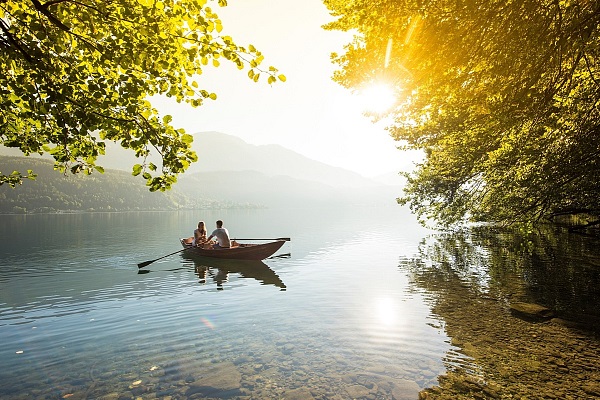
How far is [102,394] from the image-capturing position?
26.3 feet

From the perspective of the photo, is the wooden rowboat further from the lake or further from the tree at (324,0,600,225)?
the tree at (324,0,600,225)

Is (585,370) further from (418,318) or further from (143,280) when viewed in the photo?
(143,280)

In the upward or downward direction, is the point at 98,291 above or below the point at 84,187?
below

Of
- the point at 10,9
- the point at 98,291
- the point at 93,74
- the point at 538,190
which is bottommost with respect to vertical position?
the point at 98,291

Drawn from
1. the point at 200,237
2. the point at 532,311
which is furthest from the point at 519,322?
the point at 200,237

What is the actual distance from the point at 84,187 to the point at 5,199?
139 ft

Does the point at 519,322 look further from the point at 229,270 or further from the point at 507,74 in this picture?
the point at 229,270

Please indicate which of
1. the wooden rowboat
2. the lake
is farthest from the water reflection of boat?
the wooden rowboat

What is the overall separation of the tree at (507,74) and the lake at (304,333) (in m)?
3.32

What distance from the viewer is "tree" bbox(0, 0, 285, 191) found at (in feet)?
18.1

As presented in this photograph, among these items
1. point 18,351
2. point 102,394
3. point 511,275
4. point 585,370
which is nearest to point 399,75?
point 585,370

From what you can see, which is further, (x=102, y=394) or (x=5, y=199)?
(x=5, y=199)

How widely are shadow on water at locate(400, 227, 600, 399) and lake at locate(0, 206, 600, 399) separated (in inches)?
2.1

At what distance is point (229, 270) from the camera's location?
955 inches
